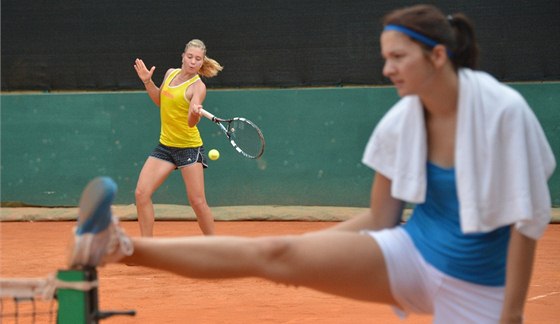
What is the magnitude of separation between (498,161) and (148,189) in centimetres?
457

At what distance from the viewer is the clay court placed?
17.0 feet

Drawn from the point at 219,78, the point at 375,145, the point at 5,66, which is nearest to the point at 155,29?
the point at 219,78

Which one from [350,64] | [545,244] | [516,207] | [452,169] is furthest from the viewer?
[350,64]

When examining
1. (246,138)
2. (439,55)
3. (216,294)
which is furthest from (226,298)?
(439,55)

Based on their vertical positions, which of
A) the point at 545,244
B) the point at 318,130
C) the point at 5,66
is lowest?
the point at 545,244

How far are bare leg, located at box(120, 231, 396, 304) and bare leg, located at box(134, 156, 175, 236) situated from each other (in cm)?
416

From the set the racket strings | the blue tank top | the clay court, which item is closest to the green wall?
the clay court

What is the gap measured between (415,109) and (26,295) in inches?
50.5

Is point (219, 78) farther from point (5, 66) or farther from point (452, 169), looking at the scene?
→ point (452, 169)

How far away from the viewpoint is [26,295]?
9.36 feet

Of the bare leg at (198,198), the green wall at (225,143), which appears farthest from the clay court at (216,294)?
the green wall at (225,143)

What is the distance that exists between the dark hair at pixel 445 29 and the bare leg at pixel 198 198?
4.28 meters

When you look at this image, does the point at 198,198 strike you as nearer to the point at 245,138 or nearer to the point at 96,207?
the point at 245,138

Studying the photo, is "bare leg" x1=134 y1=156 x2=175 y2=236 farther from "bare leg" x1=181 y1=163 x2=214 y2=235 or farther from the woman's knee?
"bare leg" x1=181 y1=163 x2=214 y2=235
